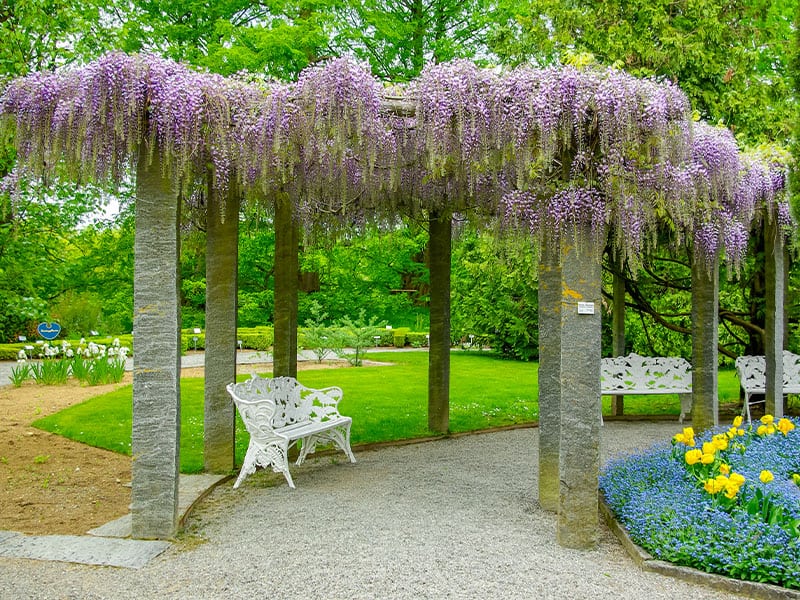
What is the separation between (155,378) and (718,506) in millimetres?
3243

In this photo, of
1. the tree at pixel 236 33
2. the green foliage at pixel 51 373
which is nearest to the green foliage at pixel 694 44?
the tree at pixel 236 33

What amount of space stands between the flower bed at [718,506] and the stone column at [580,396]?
330mm

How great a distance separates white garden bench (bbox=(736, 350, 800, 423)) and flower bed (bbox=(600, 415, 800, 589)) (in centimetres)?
290

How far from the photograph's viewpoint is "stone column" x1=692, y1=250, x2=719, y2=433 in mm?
6109

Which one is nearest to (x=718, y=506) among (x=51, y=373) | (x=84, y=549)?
(x=84, y=549)

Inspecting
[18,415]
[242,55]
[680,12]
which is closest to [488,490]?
[18,415]

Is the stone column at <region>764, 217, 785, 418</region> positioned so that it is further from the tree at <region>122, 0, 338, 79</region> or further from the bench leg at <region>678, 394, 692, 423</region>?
the tree at <region>122, 0, 338, 79</region>

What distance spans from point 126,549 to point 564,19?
9952 mm

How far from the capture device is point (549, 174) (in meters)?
4.02

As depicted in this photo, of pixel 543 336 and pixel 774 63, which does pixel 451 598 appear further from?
pixel 774 63

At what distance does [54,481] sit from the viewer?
5211mm

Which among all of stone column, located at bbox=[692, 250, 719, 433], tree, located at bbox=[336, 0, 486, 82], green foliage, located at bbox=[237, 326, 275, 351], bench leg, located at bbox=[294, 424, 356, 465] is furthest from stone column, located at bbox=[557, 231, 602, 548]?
green foliage, located at bbox=[237, 326, 275, 351]

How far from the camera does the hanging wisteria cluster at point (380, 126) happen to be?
3.72 m

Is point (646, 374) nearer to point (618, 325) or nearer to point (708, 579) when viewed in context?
point (618, 325)
